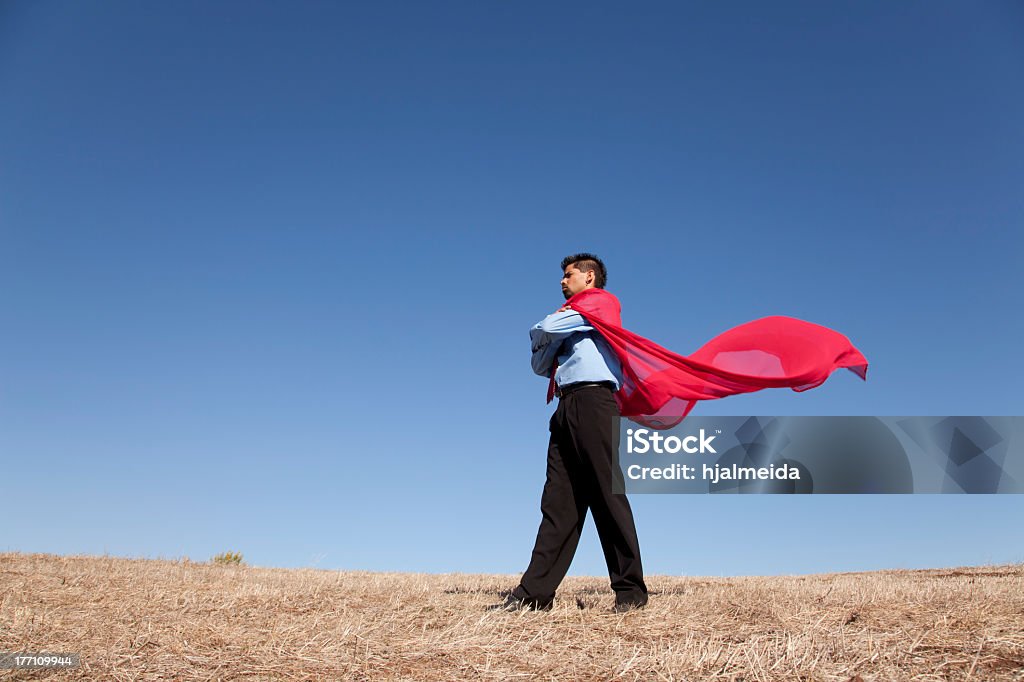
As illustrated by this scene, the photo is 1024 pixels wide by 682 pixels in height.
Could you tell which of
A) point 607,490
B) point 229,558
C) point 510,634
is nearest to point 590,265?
point 607,490

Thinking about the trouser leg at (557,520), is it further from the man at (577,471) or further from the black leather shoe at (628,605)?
Answer: the black leather shoe at (628,605)

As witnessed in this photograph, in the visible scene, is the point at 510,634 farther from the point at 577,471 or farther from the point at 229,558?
the point at 229,558

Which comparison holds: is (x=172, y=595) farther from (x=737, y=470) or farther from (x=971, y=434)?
(x=971, y=434)

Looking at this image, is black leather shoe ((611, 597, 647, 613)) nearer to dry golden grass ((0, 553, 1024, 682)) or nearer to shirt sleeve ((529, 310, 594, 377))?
dry golden grass ((0, 553, 1024, 682))

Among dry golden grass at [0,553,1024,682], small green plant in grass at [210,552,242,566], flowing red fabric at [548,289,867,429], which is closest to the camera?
dry golden grass at [0,553,1024,682]

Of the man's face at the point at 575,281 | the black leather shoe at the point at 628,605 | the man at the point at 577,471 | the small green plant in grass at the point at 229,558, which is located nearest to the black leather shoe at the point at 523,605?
the man at the point at 577,471

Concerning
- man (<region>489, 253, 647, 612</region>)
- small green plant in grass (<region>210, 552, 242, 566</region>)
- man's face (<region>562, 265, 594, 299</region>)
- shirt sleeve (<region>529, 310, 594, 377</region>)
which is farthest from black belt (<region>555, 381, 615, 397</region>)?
small green plant in grass (<region>210, 552, 242, 566</region>)

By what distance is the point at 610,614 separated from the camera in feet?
17.2

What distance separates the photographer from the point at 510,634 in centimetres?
430

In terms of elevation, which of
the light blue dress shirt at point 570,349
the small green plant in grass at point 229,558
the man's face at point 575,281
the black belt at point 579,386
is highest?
the man's face at point 575,281

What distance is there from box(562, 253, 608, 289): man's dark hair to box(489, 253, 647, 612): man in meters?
0.55

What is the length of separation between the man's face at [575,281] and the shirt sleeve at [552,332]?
0.40m

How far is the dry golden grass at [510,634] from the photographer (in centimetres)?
346

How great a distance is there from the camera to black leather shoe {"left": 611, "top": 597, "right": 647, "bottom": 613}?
5379mm
